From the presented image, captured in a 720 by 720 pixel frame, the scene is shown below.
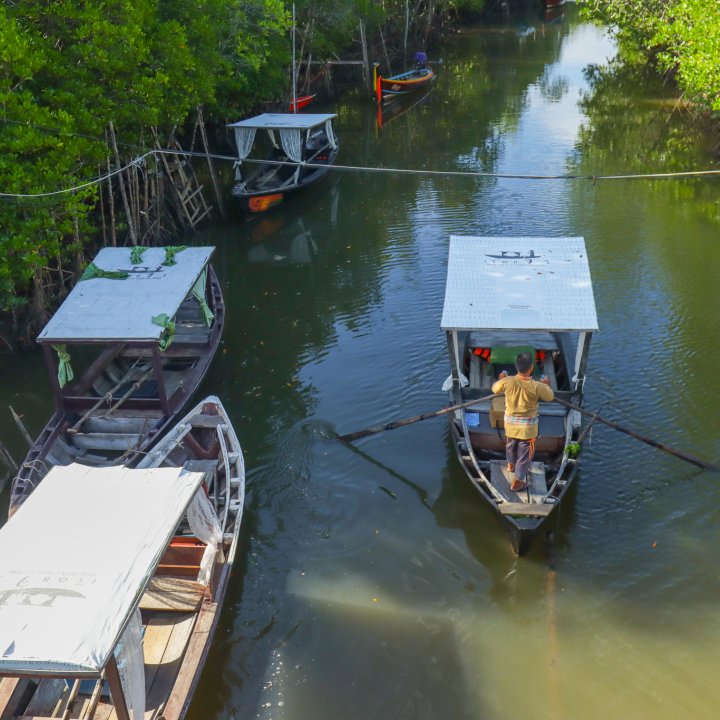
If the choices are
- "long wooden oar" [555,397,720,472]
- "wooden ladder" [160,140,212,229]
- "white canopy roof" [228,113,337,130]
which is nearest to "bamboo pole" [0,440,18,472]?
"long wooden oar" [555,397,720,472]

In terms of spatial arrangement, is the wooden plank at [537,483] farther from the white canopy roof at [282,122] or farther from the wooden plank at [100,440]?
the white canopy roof at [282,122]

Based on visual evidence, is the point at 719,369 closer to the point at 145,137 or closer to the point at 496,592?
the point at 496,592

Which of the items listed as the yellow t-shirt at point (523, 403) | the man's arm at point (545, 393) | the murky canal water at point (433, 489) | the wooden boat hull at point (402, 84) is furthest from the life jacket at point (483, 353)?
the wooden boat hull at point (402, 84)

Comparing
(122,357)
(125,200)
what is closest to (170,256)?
(122,357)

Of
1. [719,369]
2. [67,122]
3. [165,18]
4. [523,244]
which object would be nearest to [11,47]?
[67,122]

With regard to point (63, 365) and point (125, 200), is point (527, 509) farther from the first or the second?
point (125, 200)

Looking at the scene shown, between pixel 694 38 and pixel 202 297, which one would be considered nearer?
pixel 202 297

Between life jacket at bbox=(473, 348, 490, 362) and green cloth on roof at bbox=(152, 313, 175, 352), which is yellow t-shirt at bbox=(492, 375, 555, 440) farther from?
green cloth on roof at bbox=(152, 313, 175, 352)

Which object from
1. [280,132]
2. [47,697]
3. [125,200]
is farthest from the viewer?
[280,132]
